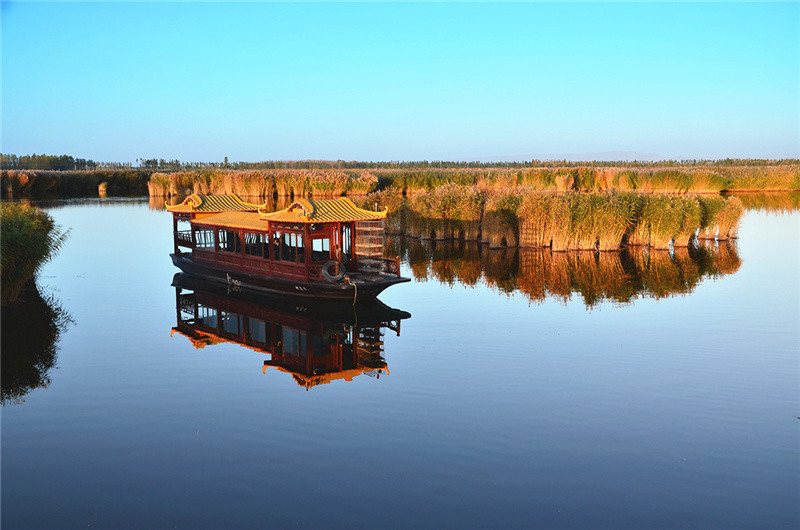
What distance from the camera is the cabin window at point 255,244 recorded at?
2312 cm

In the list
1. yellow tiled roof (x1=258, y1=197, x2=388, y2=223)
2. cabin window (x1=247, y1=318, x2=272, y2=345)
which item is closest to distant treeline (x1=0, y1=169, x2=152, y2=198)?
yellow tiled roof (x1=258, y1=197, x2=388, y2=223)

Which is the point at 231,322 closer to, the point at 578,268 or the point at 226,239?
the point at 226,239

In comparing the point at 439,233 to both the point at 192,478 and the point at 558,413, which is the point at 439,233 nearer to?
the point at 558,413

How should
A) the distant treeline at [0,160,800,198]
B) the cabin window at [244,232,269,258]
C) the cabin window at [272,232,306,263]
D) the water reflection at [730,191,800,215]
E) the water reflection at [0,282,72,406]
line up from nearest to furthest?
the water reflection at [0,282,72,406] < the cabin window at [272,232,306,263] < the cabin window at [244,232,269,258] < the water reflection at [730,191,800,215] < the distant treeline at [0,160,800,198]

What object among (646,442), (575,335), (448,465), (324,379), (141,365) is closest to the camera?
(448,465)

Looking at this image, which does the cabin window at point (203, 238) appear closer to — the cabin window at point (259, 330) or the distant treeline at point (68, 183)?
the cabin window at point (259, 330)

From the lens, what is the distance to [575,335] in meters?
16.5

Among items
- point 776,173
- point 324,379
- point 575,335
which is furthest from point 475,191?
point 776,173

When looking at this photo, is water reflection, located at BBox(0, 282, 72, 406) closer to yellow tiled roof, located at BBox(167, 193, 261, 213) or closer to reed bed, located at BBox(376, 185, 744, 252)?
yellow tiled roof, located at BBox(167, 193, 261, 213)

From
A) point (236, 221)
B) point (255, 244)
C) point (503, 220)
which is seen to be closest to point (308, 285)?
point (255, 244)

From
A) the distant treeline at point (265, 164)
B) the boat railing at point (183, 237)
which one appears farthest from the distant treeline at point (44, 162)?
the boat railing at point (183, 237)

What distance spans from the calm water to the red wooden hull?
73 centimetres

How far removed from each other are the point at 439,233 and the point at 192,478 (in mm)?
27707

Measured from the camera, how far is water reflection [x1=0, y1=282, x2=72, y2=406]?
1309 cm
